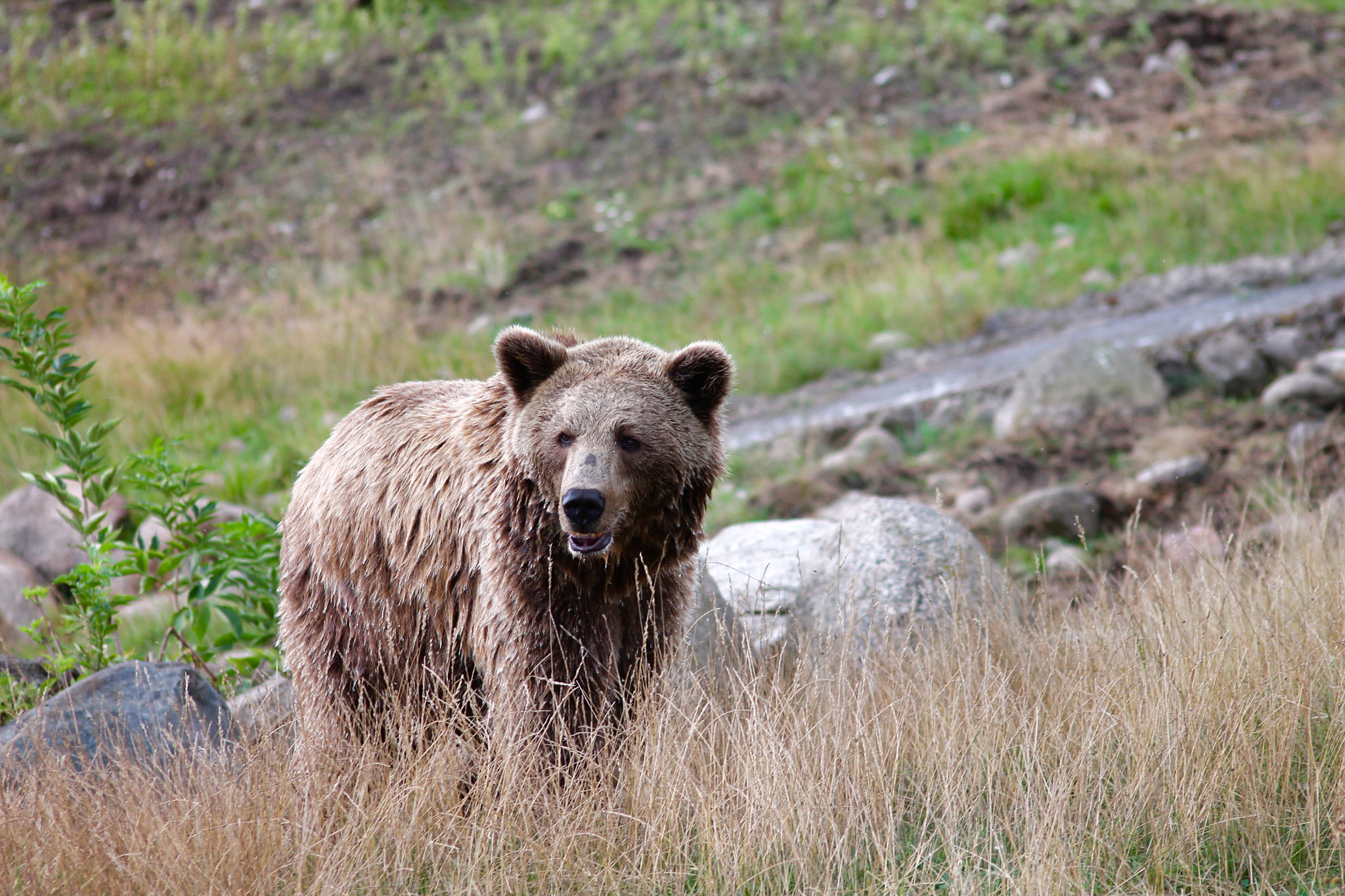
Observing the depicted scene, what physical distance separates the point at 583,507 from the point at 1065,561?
4.62m

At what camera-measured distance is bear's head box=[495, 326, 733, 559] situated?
3.67 meters

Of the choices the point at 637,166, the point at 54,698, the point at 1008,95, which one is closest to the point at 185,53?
the point at 637,166

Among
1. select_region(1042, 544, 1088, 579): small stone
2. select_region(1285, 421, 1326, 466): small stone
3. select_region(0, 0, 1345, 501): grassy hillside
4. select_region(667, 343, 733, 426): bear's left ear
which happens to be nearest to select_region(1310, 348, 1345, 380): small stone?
select_region(1285, 421, 1326, 466): small stone

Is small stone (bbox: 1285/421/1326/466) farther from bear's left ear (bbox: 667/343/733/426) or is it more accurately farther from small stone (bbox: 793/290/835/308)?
small stone (bbox: 793/290/835/308)

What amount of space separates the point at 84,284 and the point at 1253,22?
1841 centimetres

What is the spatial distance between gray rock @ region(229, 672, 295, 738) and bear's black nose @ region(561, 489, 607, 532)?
1.28 meters

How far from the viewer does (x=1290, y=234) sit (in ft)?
40.9

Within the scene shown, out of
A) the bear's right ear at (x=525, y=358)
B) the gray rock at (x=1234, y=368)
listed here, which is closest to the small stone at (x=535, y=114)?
the gray rock at (x=1234, y=368)

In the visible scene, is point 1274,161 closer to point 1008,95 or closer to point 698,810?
point 1008,95

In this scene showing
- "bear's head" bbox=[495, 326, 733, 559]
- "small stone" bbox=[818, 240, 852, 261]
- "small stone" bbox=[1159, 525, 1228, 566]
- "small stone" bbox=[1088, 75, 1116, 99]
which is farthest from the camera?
"small stone" bbox=[1088, 75, 1116, 99]

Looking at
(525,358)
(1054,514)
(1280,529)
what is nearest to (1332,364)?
(1054,514)

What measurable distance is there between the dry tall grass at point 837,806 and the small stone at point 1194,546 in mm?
1000

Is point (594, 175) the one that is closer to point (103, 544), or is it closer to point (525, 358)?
point (103, 544)

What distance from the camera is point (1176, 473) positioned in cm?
800
